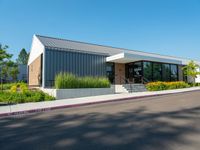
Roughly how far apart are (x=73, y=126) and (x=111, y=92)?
33.5 feet

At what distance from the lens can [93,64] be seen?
61.2 feet

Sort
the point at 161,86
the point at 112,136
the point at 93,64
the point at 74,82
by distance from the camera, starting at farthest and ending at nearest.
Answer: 1. the point at 161,86
2. the point at 93,64
3. the point at 74,82
4. the point at 112,136

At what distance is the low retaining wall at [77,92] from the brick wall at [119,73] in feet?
19.1

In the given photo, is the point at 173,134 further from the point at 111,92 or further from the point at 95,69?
the point at 95,69

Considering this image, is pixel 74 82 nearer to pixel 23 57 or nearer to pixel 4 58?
pixel 4 58

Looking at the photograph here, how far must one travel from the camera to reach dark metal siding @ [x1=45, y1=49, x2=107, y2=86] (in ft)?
51.9

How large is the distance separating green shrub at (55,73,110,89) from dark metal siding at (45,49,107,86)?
2534 millimetres

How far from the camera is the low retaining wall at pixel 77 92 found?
1253cm

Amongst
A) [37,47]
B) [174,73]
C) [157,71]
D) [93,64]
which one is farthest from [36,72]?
[174,73]

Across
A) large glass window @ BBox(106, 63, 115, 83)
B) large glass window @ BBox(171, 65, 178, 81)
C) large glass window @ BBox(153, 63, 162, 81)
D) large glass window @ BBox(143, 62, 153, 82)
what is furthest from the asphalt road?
large glass window @ BBox(171, 65, 178, 81)

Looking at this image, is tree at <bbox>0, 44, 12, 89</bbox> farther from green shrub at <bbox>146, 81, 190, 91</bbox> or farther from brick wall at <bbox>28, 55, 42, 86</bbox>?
green shrub at <bbox>146, 81, 190, 91</bbox>

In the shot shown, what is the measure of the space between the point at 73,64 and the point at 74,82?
4.17 metres

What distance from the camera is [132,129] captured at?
183 inches

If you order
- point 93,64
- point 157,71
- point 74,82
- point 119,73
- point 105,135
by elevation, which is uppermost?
point 93,64
